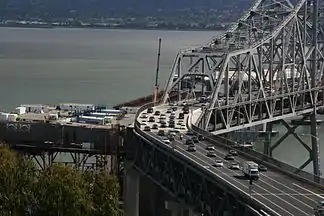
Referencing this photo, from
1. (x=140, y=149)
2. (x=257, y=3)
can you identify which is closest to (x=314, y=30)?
(x=257, y=3)

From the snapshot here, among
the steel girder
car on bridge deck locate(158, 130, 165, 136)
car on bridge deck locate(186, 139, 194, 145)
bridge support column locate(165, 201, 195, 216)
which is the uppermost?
the steel girder

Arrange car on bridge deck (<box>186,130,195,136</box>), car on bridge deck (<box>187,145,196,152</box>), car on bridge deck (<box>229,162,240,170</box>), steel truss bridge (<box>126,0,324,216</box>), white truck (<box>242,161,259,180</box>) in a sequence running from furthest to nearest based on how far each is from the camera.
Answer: car on bridge deck (<box>186,130,195,136</box>) → car on bridge deck (<box>187,145,196,152</box>) → car on bridge deck (<box>229,162,240,170</box>) → white truck (<box>242,161,259,180</box>) → steel truss bridge (<box>126,0,324,216</box>)

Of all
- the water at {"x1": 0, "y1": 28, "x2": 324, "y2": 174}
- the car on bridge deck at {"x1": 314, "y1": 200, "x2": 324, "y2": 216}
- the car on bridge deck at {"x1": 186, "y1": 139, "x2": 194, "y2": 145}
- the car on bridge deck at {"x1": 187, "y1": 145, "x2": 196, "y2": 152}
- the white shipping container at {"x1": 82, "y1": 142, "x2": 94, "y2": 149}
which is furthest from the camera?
the water at {"x1": 0, "y1": 28, "x2": 324, "y2": 174}

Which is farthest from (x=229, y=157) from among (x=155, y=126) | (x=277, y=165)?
(x=155, y=126)

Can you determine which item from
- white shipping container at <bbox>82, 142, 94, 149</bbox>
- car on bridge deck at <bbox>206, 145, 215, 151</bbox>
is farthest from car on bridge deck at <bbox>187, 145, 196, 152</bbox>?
white shipping container at <bbox>82, 142, 94, 149</bbox>

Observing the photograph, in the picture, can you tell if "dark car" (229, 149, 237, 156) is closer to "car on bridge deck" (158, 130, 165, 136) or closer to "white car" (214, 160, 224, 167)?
"white car" (214, 160, 224, 167)

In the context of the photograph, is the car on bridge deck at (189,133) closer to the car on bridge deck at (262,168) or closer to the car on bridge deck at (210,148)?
the car on bridge deck at (210,148)

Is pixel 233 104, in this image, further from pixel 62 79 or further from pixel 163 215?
pixel 62 79

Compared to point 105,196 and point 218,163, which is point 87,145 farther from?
point 218,163
